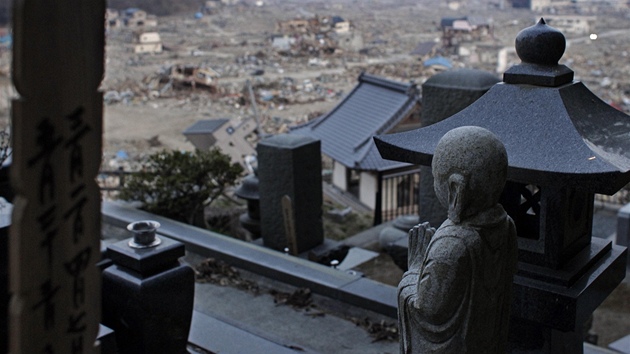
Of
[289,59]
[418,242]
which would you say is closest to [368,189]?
[418,242]

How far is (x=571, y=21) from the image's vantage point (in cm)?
6888

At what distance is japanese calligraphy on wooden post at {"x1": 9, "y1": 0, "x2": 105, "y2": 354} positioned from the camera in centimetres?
184

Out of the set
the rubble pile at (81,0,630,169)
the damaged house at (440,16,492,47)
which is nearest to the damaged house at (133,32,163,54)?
the rubble pile at (81,0,630,169)

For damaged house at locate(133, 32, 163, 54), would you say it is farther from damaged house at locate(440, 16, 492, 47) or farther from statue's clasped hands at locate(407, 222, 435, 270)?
statue's clasped hands at locate(407, 222, 435, 270)

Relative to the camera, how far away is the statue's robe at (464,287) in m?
3.01

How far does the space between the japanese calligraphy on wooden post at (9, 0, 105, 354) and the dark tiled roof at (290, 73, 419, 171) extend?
11.5 metres

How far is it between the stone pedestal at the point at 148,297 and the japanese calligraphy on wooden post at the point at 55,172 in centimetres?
341

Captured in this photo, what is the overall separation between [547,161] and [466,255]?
4.82 feet

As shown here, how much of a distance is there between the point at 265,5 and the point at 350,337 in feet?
320

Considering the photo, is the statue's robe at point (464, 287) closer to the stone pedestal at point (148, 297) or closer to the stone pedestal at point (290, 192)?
the stone pedestal at point (148, 297)

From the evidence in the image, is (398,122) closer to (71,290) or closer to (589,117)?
(589,117)

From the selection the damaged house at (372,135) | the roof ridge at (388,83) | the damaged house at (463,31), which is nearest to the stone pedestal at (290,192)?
the damaged house at (372,135)

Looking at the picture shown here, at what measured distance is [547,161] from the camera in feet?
13.6

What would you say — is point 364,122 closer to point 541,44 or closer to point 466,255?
point 541,44
